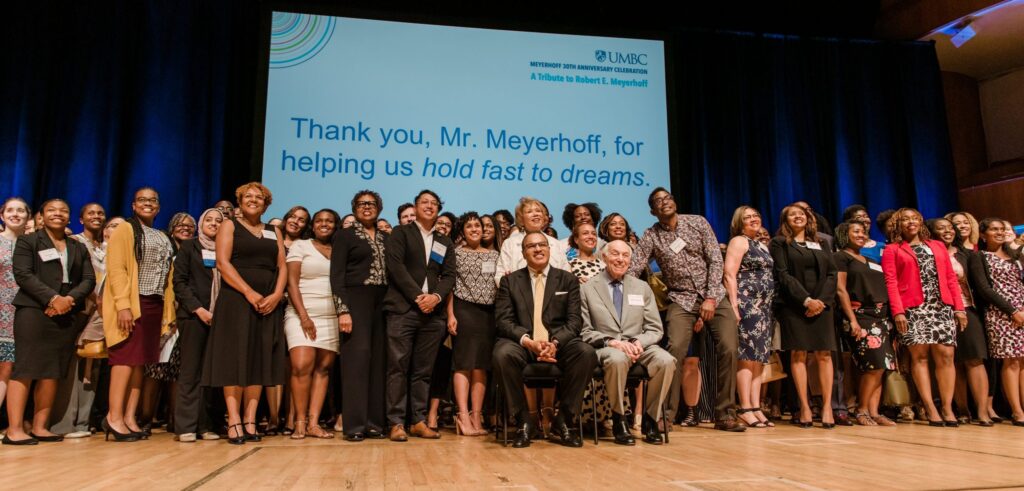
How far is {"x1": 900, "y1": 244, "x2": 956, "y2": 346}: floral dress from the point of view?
4.32m

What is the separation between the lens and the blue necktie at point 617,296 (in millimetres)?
3639

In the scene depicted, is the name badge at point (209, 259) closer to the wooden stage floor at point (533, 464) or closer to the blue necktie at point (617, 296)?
the wooden stage floor at point (533, 464)

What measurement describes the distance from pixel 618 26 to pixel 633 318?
3.87 m

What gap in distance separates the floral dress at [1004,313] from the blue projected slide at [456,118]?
2562 mm

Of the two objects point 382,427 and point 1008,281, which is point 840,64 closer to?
point 1008,281

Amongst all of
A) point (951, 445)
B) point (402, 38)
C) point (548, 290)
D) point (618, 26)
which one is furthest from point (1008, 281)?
point (402, 38)

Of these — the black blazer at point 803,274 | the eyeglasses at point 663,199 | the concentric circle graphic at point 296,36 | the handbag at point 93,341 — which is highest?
the concentric circle graphic at point 296,36

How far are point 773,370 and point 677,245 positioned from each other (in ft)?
3.72

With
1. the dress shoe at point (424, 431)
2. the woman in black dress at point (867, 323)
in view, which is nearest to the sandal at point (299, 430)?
the dress shoe at point (424, 431)

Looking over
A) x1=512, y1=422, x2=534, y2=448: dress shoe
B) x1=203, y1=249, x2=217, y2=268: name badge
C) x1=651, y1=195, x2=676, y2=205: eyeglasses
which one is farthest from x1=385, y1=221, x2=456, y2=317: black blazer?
x1=651, y1=195, x2=676, y2=205: eyeglasses

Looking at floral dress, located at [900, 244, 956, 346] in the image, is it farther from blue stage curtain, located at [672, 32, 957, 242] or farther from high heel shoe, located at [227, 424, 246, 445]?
high heel shoe, located at [227, 424, 246, 445]

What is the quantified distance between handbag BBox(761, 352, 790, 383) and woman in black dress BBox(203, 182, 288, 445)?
9.98 feet

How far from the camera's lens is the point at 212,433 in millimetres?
3561

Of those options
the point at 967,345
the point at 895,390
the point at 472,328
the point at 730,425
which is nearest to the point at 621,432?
the point at 730,425
